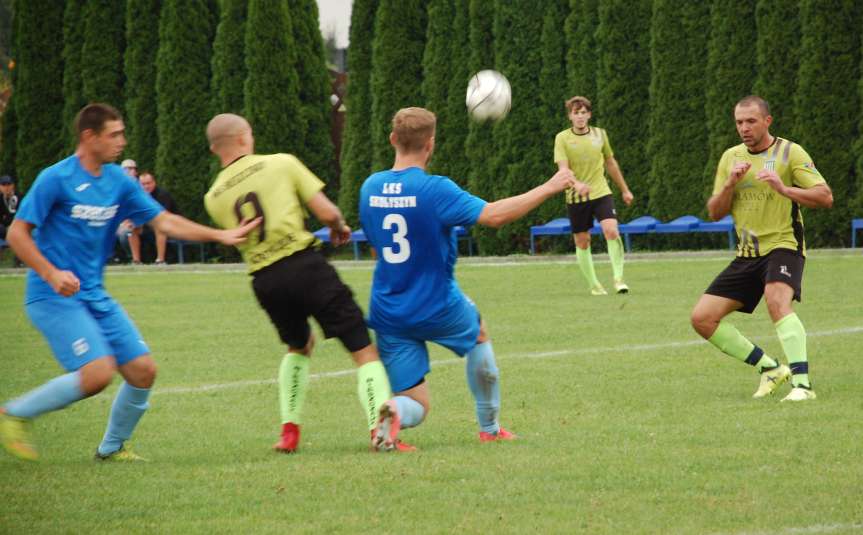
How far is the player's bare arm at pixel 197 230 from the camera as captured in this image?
7344 mm

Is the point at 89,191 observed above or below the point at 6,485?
above

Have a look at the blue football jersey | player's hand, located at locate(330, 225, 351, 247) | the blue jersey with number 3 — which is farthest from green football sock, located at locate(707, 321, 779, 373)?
the blue football jersey

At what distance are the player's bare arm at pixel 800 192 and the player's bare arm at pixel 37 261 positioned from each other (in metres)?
4.50

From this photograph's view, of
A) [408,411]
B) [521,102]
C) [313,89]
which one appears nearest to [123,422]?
[408,411]

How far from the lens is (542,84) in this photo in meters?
28.1

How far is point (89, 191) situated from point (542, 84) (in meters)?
21.2

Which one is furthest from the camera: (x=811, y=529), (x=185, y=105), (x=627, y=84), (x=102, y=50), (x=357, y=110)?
(x=102, y=50)

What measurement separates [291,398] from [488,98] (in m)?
4.80

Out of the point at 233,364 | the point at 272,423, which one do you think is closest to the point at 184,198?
the point at 233,364

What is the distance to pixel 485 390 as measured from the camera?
25.8 ft

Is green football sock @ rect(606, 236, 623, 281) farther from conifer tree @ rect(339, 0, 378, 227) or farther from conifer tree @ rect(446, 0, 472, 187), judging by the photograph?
conifer tree @ rect(339, 0, 378, 227)

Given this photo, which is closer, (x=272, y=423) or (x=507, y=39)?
(x=272, y=423)

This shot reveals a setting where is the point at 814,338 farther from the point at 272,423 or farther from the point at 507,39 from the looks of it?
the point at 507,39

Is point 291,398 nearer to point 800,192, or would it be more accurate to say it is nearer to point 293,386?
point 293,386
